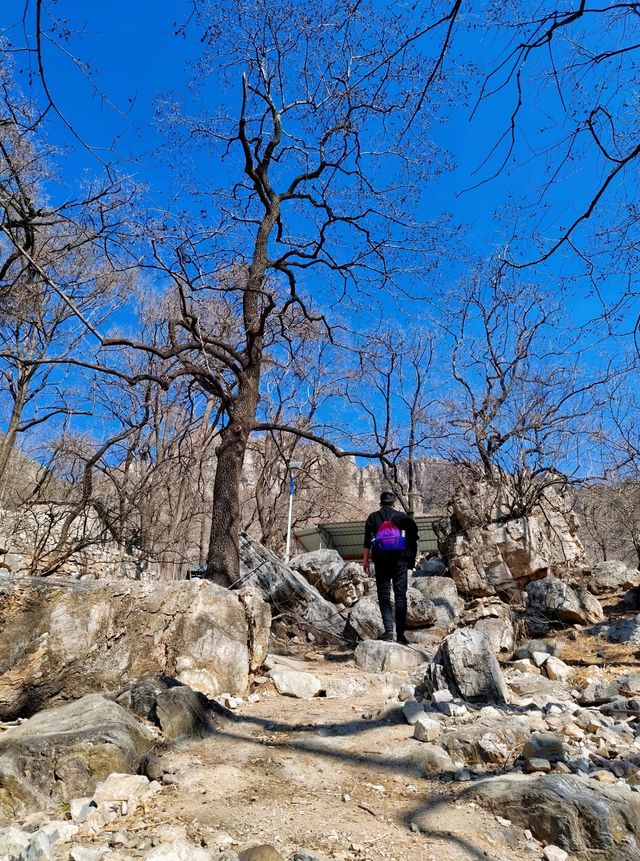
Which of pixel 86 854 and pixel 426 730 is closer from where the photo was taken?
pixel 86 854

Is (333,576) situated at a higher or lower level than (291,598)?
higher

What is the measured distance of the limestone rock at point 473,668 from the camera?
4.48m

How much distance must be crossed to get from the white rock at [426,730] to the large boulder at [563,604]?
5.79 m

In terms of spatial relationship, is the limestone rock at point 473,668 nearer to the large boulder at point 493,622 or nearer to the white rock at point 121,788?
the large boulder at point 493,622

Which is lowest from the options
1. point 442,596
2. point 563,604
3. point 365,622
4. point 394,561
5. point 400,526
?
point 365,622

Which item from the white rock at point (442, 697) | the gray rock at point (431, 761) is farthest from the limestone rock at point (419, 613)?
the gray rock at point (431, 761)

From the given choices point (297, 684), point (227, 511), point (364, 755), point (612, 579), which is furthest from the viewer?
point (612, 579)

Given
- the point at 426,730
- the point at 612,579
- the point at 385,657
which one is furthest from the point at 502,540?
the point at 426,730

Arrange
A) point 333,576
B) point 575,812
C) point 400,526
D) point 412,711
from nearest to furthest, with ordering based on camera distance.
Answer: point 575,812
point 412,711
point 400,526
point 333,576

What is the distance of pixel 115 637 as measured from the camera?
488 cm

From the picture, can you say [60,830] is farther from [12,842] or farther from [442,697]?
[442,697]

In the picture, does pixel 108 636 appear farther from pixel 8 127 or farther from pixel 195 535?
pixel 195 535

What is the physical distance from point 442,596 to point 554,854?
25.6ft

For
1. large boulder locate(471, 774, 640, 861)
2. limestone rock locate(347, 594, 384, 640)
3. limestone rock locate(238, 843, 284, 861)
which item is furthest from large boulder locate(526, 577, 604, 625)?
limestone rock locate(238, 843, 284, 861)
